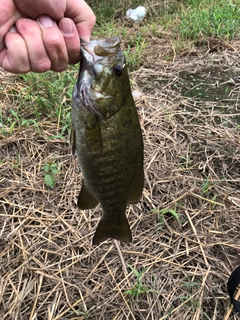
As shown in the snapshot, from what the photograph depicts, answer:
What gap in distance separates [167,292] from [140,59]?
3.05 meters

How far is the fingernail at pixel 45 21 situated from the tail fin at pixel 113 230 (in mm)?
963

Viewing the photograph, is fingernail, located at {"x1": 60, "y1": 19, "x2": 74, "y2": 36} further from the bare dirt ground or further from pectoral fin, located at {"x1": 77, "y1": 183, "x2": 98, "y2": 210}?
the bare dirt ground

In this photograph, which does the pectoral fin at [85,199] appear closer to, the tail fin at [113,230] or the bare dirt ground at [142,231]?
the tail fin at [113,230]

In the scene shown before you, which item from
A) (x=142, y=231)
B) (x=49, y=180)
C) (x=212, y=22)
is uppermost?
(x=49, y=180)

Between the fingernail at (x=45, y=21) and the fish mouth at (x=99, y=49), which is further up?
the fingernail at (x=45, y=21)

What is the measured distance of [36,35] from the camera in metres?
1.31

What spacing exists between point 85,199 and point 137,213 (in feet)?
3.14

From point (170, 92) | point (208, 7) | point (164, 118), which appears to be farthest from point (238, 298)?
point (208, 7)

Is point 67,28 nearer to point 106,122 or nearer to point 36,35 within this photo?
point 36,35

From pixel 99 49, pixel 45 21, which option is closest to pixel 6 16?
pixel 45 21

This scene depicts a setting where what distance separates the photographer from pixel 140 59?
430 centimetres

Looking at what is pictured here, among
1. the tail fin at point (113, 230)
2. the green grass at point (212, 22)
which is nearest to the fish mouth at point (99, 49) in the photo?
the tail fin at point (113, 230)

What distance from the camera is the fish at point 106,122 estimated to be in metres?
1.37

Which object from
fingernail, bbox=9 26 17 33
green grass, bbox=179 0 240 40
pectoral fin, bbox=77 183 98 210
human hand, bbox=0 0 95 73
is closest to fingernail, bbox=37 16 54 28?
human hand, bbox=0 0 95 73
